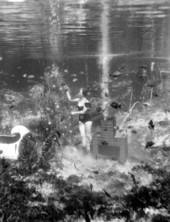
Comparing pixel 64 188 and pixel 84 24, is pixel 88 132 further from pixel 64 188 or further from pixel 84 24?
pixel 84 24

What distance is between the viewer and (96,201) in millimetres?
8039

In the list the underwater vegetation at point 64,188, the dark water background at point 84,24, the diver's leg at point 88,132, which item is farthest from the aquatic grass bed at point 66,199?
the dark water background at point 84,24

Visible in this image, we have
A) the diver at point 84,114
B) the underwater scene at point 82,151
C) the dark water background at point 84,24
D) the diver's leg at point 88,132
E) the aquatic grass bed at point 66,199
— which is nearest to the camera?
the aquatic grass bed at point 66,199

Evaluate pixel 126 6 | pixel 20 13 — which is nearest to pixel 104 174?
pixel 126 6

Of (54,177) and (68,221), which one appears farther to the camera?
(54,177)

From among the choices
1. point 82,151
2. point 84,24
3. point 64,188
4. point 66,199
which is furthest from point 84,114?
point 84,24

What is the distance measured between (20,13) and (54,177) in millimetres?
6585

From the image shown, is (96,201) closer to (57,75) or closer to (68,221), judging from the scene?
(68,221)

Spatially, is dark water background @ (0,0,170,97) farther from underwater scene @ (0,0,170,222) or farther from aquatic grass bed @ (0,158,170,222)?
aquatic grass bed @ (0,158,170,222)

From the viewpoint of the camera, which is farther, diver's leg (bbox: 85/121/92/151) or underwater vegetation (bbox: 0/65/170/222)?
diver's leg (bbox: 85/121/92/151)

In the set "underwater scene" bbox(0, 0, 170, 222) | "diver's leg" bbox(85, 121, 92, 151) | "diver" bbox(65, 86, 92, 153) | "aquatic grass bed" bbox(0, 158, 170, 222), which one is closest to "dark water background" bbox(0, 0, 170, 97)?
"underwater scene" bbox(0, 0, 170, 222)

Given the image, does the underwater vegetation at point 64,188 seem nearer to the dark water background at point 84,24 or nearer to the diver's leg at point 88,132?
the diver's leg at point 88,132

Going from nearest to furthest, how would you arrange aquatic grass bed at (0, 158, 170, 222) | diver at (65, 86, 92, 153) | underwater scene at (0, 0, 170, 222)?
aquatic grass bed at (0, 158, 170, 222)
underwater scene at (0, 0, 170, 222)
diver at (65, 86, 92, 153)

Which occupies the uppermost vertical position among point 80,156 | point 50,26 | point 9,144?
point 50,26
